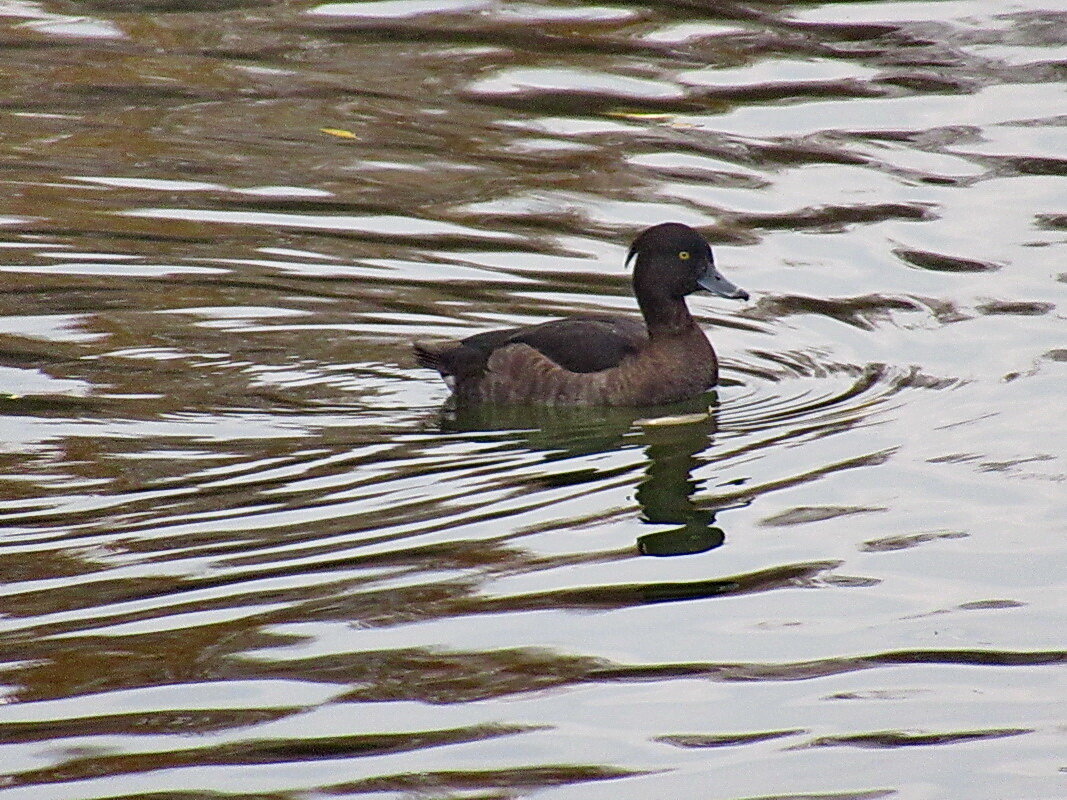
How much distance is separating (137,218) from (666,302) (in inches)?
153

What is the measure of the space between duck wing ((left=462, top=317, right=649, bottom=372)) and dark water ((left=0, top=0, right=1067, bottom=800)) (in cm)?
31

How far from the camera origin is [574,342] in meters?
10.2

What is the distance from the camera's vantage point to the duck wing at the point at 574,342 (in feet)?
33.5

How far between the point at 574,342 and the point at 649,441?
870 mm

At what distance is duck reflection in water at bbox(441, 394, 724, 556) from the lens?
796 centimetres

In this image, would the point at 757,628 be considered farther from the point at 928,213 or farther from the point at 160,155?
the point at 160,155

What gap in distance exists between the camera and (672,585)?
24.0 ft

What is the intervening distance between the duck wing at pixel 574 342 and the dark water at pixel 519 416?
309 mm

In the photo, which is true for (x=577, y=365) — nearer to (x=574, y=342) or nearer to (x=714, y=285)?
(x=574, y=342)

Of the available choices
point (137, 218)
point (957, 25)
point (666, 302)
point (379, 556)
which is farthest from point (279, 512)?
point (957, 25)

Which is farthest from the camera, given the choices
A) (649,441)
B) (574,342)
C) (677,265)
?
(677,265)

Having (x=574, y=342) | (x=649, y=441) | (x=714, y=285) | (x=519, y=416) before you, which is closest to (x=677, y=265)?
(x=714, y=285)

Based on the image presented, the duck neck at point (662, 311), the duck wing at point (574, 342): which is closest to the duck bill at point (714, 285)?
the duck neck at point (662, 311)

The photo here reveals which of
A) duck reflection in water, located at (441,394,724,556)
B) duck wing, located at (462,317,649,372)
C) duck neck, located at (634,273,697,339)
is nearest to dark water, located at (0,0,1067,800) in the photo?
duck reflection in water, located at (441,394,724,556)
